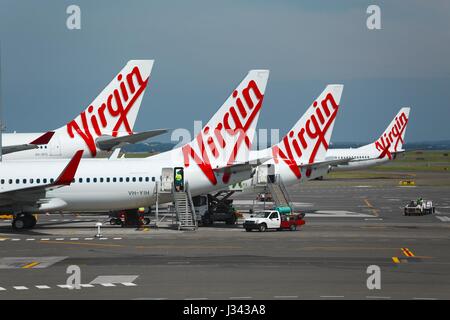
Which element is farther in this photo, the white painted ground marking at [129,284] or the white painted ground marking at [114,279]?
the white painted ground marking at [114,279]

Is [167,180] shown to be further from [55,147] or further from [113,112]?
[55,147]

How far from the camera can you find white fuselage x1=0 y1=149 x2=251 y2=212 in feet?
205

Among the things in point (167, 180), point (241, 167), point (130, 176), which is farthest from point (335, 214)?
point (130, 176)

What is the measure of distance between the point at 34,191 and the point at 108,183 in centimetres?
537

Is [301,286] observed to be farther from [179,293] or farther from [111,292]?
[111,292]

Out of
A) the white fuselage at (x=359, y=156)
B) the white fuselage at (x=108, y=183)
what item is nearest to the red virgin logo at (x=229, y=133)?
the white fuselage at (x=108, y=183)

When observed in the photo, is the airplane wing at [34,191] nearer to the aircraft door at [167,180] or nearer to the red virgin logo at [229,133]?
the aircraft door at [167,180]

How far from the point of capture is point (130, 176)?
62656 mm

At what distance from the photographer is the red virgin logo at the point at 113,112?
73625mm

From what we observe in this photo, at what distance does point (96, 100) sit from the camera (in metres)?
74.4

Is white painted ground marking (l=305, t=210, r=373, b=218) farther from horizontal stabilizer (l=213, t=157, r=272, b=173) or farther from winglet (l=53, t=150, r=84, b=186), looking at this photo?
winglet (l=53, t=150, r=84, b=186)

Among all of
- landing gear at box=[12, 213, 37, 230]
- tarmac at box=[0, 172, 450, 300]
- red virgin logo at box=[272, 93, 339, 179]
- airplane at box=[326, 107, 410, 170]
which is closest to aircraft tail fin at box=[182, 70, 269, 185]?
tarmac at box=[0, 172, 450, 300]

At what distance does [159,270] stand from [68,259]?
7.15 m
